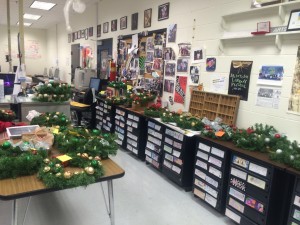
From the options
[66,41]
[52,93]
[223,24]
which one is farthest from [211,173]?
[66,41]

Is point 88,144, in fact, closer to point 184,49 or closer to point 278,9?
point 278,9

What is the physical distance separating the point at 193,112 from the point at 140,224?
1.53 meters

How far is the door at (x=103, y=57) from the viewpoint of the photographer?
5627 millimetres

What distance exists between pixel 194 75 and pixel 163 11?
3.95ft

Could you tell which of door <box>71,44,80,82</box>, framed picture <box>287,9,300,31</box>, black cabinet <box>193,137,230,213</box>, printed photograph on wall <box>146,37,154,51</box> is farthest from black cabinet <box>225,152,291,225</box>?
door <box>71,44,80,82</box>

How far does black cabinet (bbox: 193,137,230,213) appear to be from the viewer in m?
2.38

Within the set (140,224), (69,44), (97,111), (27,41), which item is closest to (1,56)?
(27,41)

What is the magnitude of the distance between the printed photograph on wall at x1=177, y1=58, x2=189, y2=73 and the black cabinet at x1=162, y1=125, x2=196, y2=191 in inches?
35.4

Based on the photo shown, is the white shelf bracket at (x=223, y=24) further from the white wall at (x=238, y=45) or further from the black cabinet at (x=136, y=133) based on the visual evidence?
the black cabinet at (x=136, y=133)

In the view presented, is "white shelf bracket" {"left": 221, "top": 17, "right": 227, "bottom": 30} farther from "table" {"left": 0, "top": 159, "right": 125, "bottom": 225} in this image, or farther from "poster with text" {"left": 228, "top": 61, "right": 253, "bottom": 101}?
"table" {"left": 0, "top": 159, "right": 125, "bottom": 225}

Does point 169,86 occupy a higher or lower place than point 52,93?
higher

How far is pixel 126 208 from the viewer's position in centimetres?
252

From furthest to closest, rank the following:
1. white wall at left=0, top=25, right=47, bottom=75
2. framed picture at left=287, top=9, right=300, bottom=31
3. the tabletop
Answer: white wall at left=0, top=25, right=47, bottom=75 → framed picture at left=287, top=9, right=300, bottom=31 → the tabletop

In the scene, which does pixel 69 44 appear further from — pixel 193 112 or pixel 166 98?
pixel 193 112
